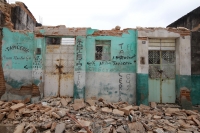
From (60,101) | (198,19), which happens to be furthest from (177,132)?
(198,19)

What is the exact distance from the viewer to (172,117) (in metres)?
5.28

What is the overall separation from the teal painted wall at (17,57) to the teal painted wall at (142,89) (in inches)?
185

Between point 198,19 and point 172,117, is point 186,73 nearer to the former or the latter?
point 172,117

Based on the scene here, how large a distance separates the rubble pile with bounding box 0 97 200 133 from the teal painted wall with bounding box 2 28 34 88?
1.01 metres

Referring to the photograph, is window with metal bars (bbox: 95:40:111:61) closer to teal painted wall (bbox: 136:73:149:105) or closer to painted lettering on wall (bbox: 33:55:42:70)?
teal painted wall (bbox: 136:73:149:105)

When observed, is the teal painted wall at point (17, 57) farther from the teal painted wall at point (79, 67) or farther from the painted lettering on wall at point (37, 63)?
the teal painted wall at point (79, 67)

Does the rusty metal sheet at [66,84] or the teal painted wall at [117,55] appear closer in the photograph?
the teal painted wall at [117,55]

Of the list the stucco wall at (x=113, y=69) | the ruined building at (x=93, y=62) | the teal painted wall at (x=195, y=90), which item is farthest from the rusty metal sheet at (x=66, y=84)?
the teal painted wall at (x=195, y=90)

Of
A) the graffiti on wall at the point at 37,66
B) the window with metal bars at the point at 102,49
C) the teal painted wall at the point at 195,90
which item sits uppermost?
the window with metal bars at the point at 102,49

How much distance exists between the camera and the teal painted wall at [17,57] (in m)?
6.41

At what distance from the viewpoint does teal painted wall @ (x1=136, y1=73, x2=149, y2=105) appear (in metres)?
6.00

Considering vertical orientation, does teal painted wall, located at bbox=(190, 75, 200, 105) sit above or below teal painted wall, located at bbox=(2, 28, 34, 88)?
below

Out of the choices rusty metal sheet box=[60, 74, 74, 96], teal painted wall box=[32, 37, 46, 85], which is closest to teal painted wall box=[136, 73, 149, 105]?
rusty metal sheet box=[60, 74, 74, 96]

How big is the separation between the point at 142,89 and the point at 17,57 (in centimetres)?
556
